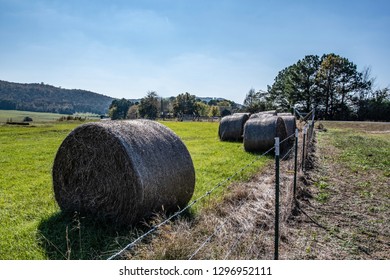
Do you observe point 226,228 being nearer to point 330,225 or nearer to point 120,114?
point 330,225

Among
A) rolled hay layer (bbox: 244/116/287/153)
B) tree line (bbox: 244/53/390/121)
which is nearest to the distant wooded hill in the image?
tree line (bbox: 244/53/390/121)

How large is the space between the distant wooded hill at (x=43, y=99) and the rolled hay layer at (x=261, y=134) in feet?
329

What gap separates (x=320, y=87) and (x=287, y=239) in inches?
2259

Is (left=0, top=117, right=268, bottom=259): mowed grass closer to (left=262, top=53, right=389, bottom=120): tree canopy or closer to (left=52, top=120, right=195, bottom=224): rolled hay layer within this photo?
(left=52, top=120, right=195, bottom=224): rolled hay layer

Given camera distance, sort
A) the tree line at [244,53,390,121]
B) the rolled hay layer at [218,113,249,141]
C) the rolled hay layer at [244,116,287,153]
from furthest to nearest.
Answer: the tree line at [244,53,390,121] → the rolled hay layer at [218,113,249,141] → the rolled hay layer at [244,116,287,153]

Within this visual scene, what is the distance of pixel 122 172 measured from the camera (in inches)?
204

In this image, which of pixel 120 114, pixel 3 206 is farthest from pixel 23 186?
pixel 120 114

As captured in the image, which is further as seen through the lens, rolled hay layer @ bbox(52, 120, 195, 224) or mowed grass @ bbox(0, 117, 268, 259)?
rolled hay layer @ bbox(52, 120, 195, 224)

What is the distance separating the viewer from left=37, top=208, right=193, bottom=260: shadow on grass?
13.9 feet

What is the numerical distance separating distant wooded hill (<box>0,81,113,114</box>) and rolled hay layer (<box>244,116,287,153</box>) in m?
100

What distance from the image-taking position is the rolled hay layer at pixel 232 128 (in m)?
19.7

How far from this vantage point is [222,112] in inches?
4094

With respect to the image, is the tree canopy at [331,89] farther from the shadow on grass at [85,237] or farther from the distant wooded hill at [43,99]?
the distant wooded hill at [43,99]

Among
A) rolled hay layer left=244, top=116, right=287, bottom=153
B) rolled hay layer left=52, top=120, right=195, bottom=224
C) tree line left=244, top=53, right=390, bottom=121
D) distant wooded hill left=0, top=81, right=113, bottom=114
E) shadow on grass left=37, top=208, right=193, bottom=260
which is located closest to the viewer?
shadow on grass left=37, top=208, right=193, bottom=260
